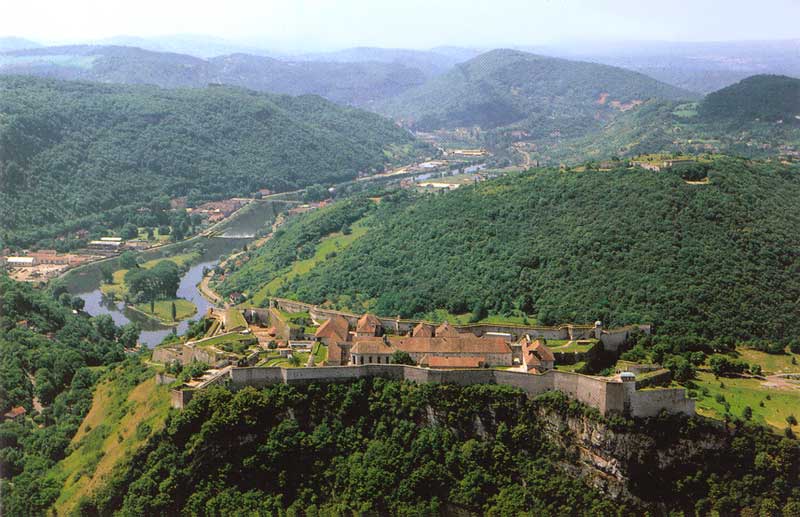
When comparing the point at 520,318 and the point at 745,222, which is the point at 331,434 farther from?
the point at 745,222

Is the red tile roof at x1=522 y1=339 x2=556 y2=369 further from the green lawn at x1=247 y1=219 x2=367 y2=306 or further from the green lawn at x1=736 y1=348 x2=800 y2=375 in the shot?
the green lawn at x1=247 y1=219 x2=367 y2=306

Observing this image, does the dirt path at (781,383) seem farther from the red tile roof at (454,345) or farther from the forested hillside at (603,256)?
the red tile roof at (454,345)

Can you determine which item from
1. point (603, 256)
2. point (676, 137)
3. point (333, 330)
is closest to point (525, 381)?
point (333, 330)

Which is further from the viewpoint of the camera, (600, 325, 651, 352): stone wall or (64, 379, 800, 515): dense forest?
(600, 325, 651, 352): stone wall

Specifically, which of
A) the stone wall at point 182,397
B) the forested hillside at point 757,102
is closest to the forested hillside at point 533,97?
the forested hillside at point 757,102

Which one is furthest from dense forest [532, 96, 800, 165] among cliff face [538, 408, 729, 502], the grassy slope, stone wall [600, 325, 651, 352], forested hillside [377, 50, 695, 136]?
the grassy slope
